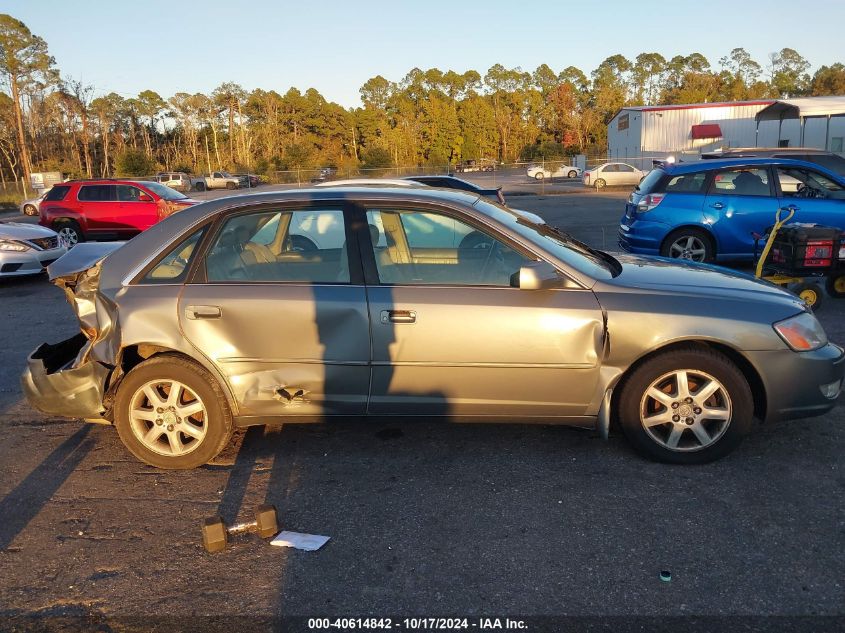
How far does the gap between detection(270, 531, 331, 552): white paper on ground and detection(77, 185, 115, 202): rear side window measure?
1546 cm

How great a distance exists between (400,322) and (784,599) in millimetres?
2250

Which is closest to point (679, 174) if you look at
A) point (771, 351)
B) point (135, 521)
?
point (771, 351)

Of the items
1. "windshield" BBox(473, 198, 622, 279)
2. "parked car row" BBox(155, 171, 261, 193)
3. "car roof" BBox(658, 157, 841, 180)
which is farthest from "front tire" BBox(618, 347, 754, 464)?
"parked car row" BBox(155, 171, 261, 193)

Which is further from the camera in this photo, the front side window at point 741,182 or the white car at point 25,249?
the white car at point 25,249

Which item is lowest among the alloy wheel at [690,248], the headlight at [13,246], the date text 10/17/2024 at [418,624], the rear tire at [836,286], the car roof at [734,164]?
the date text 10/17/2024 at [418,624]

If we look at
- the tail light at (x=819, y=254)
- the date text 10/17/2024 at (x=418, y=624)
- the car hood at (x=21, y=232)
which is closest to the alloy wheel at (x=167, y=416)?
the date text 10/17/2024 at (x=418, y=624)

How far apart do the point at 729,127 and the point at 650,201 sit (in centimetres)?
4583

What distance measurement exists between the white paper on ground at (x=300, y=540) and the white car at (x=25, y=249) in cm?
979

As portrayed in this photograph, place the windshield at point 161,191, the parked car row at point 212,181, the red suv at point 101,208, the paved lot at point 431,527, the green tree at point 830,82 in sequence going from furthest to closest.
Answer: the green tree at point 830,82
the parked car row at point 212,181
the windshield at point 161,191
the red suv at point 101,208
the paved lot at point 431,527

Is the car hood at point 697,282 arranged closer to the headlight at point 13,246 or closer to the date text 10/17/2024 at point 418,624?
the date text 10/17/2024 at point 418,624

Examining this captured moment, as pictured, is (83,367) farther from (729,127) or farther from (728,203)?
(729,127)

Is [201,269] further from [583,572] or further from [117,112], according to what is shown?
[117,112]

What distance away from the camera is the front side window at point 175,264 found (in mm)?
4094

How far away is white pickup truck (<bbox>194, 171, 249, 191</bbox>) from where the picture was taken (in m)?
54.0
